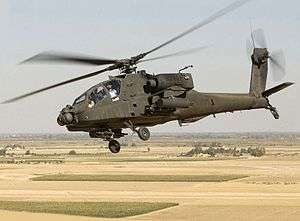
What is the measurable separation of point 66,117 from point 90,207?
56.8 m

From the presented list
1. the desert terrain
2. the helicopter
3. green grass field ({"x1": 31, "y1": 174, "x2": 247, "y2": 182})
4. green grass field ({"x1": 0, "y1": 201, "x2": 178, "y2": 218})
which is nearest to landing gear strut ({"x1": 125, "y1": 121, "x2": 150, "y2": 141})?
the helicopter

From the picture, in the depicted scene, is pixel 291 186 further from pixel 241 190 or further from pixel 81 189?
pixel 81 189

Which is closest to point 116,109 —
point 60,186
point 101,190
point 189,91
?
point 189,91

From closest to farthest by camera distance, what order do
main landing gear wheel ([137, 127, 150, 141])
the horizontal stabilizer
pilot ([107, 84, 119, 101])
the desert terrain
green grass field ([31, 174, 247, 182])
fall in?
main landing gear wheel ([137, 127, 150, 141]) → pilot ([107, 84, 119, 101]) → the horizontal stabilizer → the desert terrain → green grass field ([31, 174, 247, 182])

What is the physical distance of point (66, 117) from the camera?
2753cm

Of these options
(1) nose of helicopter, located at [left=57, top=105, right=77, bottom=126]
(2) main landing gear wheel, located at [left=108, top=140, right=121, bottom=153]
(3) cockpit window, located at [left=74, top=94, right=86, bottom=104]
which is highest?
(3) cockpit window, located at [left=74, top=94, right=86, bottom=104]

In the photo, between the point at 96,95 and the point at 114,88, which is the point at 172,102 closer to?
the point at 114,88

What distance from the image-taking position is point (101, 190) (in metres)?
106

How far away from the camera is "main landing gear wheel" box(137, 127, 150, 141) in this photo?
28.2 metres

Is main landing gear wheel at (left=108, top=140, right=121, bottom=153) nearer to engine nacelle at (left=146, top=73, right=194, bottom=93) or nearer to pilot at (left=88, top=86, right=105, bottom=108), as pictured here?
pilot at (left=88, top=86, right=105, bottom=108)

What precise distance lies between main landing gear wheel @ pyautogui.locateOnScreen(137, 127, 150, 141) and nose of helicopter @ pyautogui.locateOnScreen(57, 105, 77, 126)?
2.52 meters

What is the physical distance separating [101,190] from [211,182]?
17937mm

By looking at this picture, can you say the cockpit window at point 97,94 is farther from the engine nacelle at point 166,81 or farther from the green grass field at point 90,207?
the green grass field at point 90,207

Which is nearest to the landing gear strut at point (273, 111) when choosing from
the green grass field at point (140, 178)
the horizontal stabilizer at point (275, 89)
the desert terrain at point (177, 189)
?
the horizontal stabilizer at point (275, 89)
